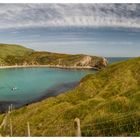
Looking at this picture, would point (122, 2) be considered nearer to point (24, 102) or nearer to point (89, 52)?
point (89, 52)

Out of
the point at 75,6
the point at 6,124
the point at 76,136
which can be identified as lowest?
the point at 76,136

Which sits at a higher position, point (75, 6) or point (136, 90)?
point (75, 6)

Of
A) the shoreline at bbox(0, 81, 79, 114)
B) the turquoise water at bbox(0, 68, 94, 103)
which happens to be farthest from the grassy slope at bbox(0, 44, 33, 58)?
the shoreline at bbox(0, 81, 79, 114)

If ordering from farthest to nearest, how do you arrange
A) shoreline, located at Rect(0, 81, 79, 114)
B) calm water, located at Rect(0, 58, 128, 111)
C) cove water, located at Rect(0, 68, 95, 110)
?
cove water, located at Rect(0, 68, 95, 110), calm water, located at Rect(0, 58, 128, 111), shoreline, located at Rect(0, 81, 79, 114)

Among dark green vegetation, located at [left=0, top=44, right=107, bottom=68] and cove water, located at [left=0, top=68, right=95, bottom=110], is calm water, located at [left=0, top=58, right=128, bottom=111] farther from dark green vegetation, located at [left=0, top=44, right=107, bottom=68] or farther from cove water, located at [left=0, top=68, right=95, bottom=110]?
dark green vegetation, located at [left=0, top=44, right=107, bottom=68]

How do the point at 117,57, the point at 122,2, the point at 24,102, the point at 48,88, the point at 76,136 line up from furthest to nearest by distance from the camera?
the point at 24,102
the point at 48,88
the point at 117,57
the point at 122,2
the point at 76,136

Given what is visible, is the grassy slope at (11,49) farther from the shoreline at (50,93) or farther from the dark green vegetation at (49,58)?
the shoreline at (50,93)

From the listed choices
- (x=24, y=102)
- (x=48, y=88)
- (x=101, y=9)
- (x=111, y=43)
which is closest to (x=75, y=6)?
(x=101, y=9)

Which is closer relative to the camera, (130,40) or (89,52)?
(130,40)

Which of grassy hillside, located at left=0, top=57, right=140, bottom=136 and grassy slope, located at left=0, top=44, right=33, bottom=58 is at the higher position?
grassy slope, located at left=0, top=44, right=33, bottom=58

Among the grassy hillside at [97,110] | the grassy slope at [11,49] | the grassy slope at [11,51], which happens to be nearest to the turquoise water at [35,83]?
the grassy slope at [11,51]
